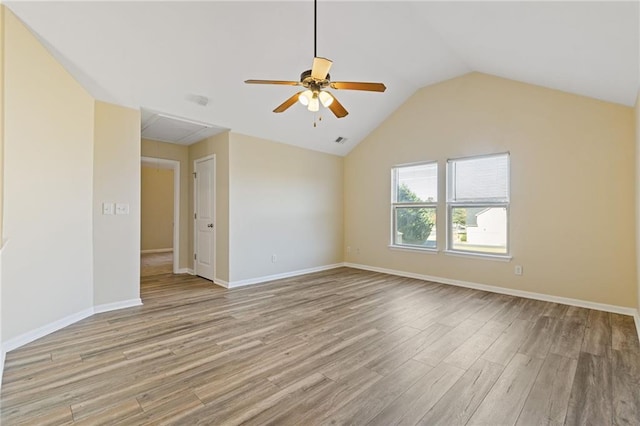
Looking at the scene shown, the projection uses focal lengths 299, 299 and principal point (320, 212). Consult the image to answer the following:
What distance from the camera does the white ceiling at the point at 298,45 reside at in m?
2.56

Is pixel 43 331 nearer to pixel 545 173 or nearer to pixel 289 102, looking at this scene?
pixel 289 102

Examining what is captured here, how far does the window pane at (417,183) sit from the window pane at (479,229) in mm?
554

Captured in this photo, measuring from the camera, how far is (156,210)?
369 inches

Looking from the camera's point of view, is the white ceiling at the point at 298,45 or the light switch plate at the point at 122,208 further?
the light switch plate at the point at 122,208

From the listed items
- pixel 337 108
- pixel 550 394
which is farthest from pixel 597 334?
pixel 337 108

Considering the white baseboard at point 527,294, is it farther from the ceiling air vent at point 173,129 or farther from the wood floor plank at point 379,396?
Answer: the ceiling air vent at point 173,129

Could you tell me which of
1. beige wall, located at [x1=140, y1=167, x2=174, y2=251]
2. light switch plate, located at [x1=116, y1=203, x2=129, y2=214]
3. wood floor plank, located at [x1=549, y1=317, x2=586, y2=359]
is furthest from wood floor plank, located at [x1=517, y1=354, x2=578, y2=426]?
beige wall, located at [x1=140, y1=167, x2=174, y2=251]

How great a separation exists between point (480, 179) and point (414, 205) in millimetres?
1233

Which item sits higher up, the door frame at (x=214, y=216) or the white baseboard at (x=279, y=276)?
the door frame at (x=214, y=216)

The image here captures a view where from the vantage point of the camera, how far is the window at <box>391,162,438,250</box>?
215 inches

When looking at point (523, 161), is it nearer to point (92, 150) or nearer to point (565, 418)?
point (565, 418)

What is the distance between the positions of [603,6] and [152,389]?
4.11 m

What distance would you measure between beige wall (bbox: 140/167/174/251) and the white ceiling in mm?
5906

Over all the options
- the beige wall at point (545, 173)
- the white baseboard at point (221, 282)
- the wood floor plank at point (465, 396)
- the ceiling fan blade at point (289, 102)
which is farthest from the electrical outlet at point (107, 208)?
the beige wall at point (545, 173)
